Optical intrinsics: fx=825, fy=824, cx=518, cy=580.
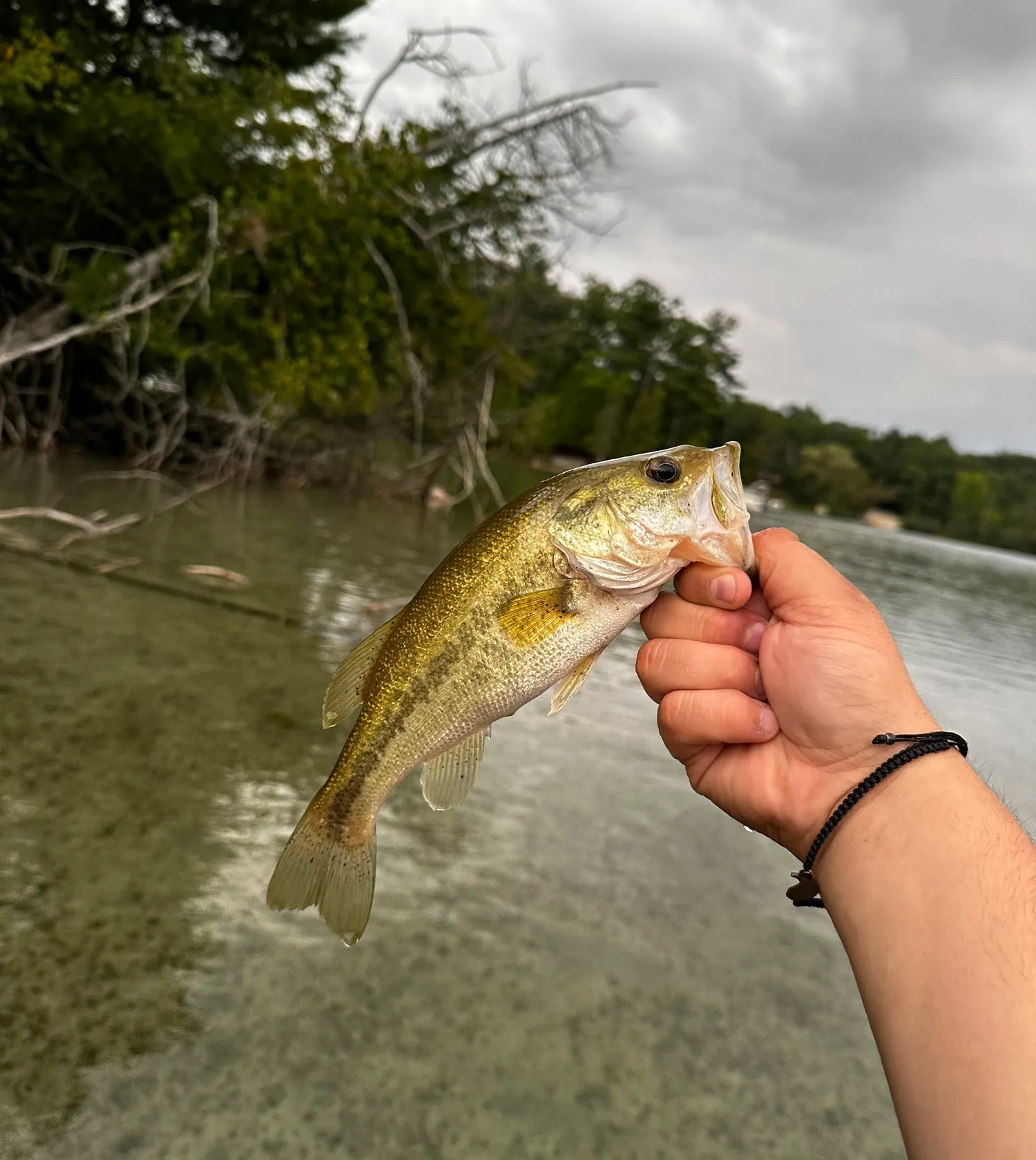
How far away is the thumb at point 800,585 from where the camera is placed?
81.0 inches

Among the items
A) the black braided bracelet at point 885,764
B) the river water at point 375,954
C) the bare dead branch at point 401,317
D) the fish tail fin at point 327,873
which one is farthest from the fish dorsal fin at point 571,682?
the bare dead branch at point 401,317

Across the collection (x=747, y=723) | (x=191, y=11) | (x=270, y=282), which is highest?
(x=191, y=11)

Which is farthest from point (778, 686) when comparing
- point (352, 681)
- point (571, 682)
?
point (352, 681)

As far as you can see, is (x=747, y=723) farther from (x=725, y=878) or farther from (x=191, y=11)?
(x=191, y=11)

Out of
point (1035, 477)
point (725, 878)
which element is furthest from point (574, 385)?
point (1035, 477)

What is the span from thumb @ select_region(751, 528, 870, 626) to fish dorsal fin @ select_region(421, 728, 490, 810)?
856 mm

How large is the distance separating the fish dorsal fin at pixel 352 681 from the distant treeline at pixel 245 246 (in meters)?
8.96

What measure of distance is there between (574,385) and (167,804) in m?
65.4

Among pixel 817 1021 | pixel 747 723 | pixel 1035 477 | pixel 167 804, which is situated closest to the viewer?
pixel 747 723

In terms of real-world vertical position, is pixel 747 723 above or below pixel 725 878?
above

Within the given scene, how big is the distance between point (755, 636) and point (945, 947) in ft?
2.90

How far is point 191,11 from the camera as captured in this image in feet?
50.2

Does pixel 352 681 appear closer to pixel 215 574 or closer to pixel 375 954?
pixel 375 954

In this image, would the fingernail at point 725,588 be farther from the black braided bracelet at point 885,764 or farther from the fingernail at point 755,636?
the black braided bracelet at point 885,764
